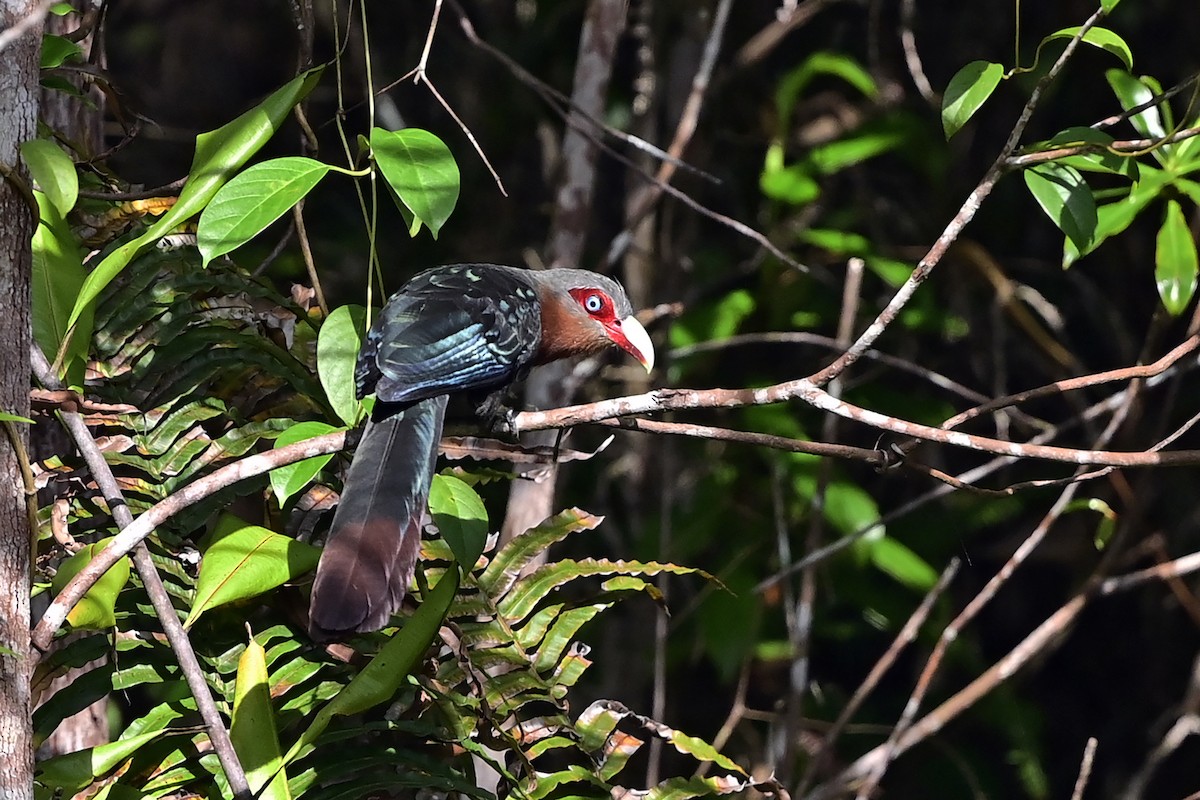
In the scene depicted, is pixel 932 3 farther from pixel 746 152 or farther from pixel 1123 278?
pixel 1123 278

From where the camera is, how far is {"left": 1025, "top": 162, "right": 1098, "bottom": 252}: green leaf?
206 cm

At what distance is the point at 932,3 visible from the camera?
4789 mm

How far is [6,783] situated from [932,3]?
14.2 ft

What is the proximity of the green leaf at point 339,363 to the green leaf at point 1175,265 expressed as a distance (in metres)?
1.55

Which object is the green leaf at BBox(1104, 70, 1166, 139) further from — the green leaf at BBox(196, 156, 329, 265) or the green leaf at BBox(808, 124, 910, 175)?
the green leaf at BBox(808, 124, 910, 175)

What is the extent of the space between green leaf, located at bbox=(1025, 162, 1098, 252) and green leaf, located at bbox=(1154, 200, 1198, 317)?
1.28 feet

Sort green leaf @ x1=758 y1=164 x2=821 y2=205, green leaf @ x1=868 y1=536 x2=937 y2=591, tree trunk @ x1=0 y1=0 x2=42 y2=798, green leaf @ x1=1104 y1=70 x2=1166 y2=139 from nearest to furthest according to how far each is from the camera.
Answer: tree trunk @ x1=0 y1=0 x2=42 y2=798, green leaf @ x1=1104 y1=70 x2=1166 y2=139, green leaf @ x1=868 y1=536 x2=937 y2=591, green leaf @ x1=758 y1=164 x2=821 y2=205

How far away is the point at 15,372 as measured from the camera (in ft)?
5.52

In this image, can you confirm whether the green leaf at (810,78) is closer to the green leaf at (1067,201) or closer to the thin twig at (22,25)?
the green leaf at (1067,201)

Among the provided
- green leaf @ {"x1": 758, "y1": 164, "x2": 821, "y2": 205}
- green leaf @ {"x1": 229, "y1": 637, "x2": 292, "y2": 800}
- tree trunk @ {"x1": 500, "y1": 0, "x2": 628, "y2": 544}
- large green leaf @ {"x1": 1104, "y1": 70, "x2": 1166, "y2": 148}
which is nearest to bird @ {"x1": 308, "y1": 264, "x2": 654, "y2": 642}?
green leaf @ {"x1": 229, "y1": 637, "x2": 292, "y2": 800}

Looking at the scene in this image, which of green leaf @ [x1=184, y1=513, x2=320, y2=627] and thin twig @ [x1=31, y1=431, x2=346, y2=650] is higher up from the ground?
thin twig @ [x1=31, y1=431, x2=346, y2=650]

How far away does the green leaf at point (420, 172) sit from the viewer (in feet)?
5.93

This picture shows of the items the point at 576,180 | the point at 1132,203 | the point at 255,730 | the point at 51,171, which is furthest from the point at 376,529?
the point at 576,180

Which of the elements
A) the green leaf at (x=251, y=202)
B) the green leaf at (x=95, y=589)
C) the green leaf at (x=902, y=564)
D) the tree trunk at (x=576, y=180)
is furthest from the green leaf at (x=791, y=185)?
the green leaf at (x=95, y=589)
